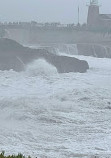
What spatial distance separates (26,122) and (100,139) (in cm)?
234

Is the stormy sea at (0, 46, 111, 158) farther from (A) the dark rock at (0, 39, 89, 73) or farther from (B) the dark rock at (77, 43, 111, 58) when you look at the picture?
(B) the dark rock at (77, 43, 111, 58)

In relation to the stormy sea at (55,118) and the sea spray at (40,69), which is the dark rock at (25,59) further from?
Result: the stormy sea at (55,118)

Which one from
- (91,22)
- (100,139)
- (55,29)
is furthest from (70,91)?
(91,22)

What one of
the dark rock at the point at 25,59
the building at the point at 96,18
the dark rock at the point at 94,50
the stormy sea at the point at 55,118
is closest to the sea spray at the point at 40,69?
the dark rock at the point at 25,59

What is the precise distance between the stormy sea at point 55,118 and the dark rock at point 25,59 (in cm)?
315

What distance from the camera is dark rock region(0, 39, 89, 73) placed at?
81.6ft

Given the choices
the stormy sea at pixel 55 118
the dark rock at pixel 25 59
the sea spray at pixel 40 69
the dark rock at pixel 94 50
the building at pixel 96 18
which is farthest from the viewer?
the building at pixel 96 18

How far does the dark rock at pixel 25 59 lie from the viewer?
81.6 ft

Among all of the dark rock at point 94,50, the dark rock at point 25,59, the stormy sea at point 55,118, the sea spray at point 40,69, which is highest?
the stormy sea at point 55,118

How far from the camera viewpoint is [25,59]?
26094 millimetres

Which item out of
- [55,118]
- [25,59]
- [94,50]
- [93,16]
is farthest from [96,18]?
[55,118]

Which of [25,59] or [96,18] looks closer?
[25,59]

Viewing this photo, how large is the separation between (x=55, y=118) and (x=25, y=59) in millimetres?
14020

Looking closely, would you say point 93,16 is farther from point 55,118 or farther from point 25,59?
point 55,118
